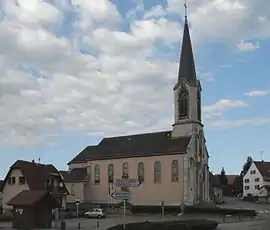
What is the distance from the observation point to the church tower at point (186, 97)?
288 feet

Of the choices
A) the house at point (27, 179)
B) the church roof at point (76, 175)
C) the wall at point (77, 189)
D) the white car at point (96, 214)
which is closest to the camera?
the white car at point (96, 214)

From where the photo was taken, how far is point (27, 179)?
77.4 m

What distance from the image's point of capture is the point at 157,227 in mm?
36875

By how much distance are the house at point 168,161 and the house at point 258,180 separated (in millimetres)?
46996

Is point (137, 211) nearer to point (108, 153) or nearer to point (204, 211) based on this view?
point (204, 211)

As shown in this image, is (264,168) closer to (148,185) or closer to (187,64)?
(187,64)

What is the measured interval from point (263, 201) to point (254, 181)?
27.5 meters

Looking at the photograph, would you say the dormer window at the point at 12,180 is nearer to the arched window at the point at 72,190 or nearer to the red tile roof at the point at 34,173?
the red tile roof at the point at 34,173

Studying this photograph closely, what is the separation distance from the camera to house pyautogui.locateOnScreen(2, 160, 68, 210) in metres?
77.6

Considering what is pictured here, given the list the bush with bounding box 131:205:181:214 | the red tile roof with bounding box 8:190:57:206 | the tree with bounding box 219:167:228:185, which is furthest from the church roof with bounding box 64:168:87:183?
the tree with bounding box 219:167:228:185

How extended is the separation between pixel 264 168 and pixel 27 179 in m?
82.8

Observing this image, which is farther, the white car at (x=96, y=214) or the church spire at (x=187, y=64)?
the church spire at (x=187, y=64)

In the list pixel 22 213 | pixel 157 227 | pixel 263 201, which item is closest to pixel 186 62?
pixel 263 201

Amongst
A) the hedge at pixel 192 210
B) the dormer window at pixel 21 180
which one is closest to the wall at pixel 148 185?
the hedge at pixel 192 210
